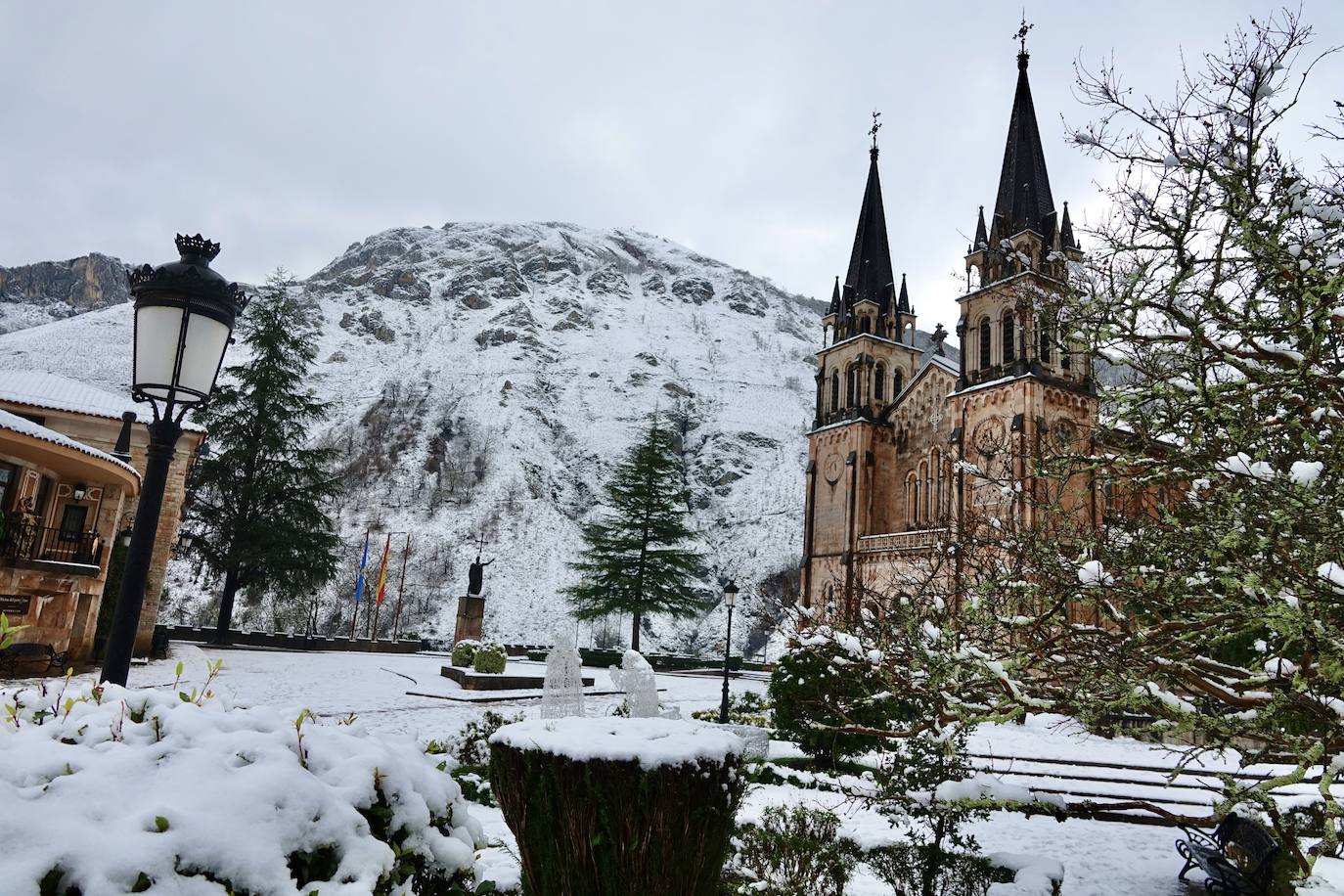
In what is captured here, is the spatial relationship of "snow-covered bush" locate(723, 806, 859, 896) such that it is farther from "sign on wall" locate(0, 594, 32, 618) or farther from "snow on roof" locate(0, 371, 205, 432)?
"snow on roof" locate(0, 371, 205, 432)

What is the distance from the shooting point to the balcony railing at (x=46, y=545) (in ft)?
49.8

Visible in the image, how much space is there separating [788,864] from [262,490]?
30684 millimetres

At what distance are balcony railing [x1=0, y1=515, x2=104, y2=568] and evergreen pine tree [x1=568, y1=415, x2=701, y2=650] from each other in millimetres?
26008

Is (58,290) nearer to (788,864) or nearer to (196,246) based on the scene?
(196,246)

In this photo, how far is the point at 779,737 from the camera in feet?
53.7

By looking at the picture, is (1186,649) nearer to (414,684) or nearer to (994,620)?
(994,620)

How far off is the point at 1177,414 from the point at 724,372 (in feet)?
350

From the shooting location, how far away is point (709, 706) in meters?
22.7

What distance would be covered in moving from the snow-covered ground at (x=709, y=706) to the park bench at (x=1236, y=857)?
1.97 ft

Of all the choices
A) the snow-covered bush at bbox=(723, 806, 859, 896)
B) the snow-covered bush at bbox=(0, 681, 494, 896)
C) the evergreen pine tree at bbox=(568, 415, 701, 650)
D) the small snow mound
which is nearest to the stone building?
the snow-covered bush at bbox=(723, 806, 859, 896)

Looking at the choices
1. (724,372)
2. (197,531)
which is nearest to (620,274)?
(724,372)

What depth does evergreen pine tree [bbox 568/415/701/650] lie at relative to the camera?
139 ft

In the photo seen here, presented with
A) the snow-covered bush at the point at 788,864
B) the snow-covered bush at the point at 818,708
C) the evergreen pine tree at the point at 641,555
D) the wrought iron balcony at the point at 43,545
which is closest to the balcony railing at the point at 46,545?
the wrought iron balcony at the point at 43,545

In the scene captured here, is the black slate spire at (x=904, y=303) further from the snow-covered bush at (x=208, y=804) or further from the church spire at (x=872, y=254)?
the snow-covered bush at (x=208, y=804)
